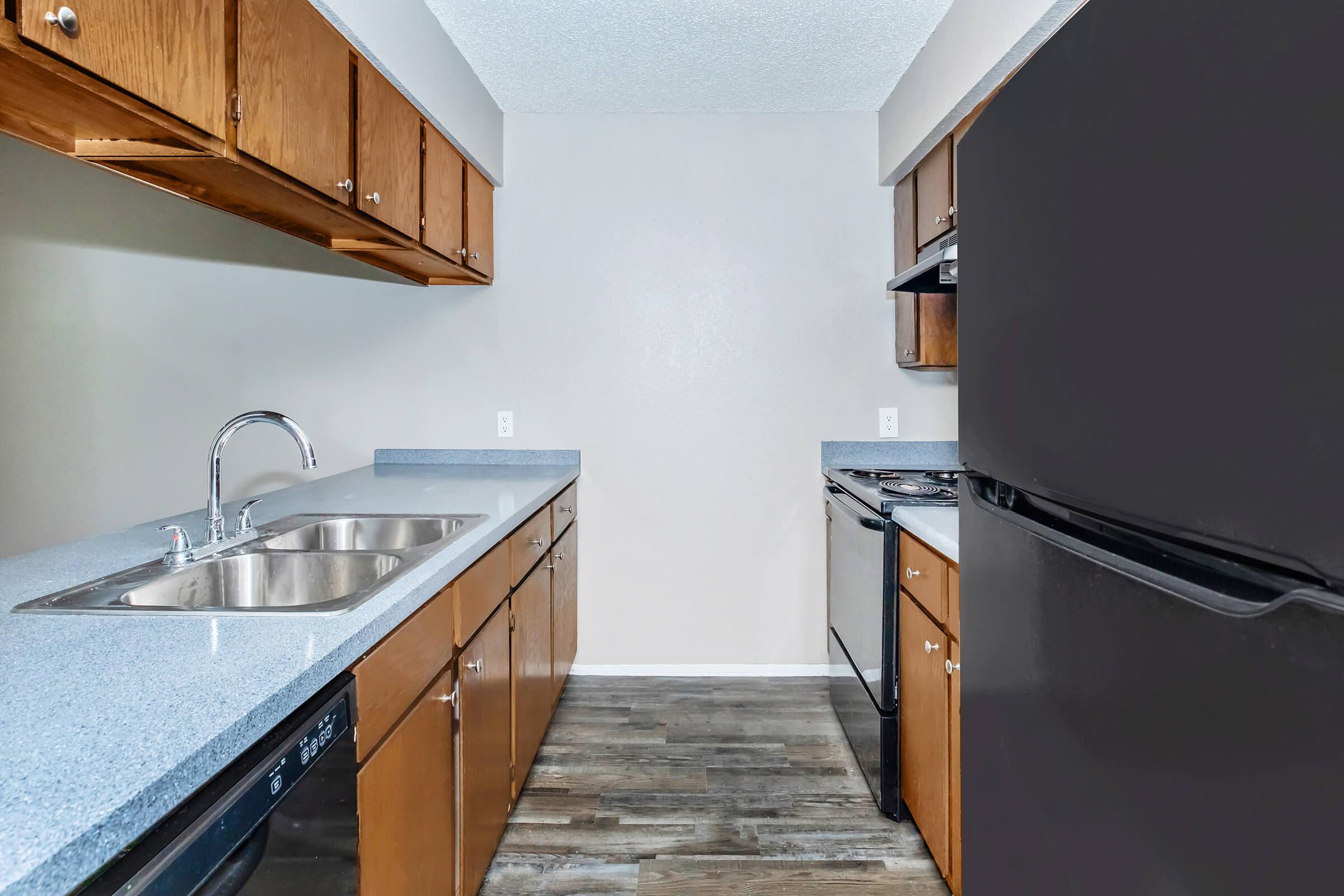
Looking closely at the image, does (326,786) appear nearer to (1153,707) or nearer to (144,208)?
(1153,707)

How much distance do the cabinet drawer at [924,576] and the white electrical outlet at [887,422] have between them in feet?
3.56

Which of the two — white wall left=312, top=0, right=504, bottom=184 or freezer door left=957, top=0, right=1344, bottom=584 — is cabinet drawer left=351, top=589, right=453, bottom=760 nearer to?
freezer door left=957, top=0, right=1344, bottom=584

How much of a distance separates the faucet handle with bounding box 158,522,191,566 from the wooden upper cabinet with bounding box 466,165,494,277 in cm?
150

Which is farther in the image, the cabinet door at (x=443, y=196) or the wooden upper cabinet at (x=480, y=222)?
the wooden upper cabinet at (x=480, y=222)

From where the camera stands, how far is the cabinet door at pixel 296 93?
1.30 m

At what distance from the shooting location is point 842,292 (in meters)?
2.76

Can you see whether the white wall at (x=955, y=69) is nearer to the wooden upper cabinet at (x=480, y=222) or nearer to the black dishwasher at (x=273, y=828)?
the wooden upper cabinet at (x=480, y=222)

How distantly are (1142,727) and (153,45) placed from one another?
5.07 ft

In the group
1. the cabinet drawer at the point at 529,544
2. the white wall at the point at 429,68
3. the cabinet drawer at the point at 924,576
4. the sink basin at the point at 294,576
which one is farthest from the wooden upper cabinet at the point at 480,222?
the cabinet drawer at the point at 924,576

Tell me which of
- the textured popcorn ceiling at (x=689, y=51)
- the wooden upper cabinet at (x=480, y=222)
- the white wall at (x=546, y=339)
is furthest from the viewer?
the white wall at (x=546, y=339)

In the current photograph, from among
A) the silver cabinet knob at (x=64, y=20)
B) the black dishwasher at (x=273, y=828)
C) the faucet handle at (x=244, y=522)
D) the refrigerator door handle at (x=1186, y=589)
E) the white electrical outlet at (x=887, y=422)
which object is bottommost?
the black dishwasher at (x=273, y=828)

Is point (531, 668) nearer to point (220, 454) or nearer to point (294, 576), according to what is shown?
point (294, 576)

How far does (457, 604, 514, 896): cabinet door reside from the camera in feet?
4.55

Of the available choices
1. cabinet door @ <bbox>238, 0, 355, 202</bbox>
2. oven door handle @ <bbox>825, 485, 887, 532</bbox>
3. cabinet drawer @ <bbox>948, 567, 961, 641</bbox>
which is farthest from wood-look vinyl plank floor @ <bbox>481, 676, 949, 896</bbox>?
cabinet door @ <bbox>238, 0, 355, 202</bbox>
